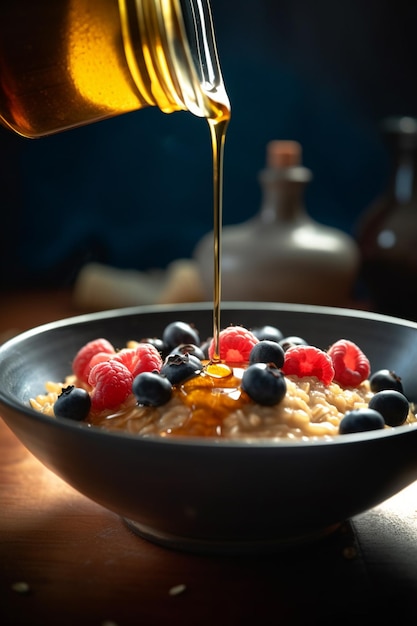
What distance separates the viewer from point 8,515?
2.97 feet

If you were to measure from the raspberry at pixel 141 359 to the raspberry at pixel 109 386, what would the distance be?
0.11 ft

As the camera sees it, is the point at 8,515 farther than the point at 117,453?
Yes

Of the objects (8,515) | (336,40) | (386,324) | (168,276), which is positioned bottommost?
(168,276)

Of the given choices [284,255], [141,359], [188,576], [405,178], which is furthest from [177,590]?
[405,178]

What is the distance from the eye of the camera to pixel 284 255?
1.91 m

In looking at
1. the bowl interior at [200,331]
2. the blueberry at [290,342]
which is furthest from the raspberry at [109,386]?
the blueberry at [290,342]

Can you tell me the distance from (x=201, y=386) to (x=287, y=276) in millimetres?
1014

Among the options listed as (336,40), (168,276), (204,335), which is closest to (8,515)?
(204,335)

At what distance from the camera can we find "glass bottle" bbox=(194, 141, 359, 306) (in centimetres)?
190

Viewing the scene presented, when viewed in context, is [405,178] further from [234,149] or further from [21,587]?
[21,587]

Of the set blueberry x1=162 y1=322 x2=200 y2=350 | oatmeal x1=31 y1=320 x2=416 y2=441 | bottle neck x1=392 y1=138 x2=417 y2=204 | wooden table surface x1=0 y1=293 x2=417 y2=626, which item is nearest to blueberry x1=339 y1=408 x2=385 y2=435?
oatmeal x1=31 y1=320 x2=416 y2=441

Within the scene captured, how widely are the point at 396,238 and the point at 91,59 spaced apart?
1223mm

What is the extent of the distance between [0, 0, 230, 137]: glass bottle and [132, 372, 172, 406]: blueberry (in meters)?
0.29

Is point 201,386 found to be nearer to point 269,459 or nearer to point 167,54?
point 269,459
